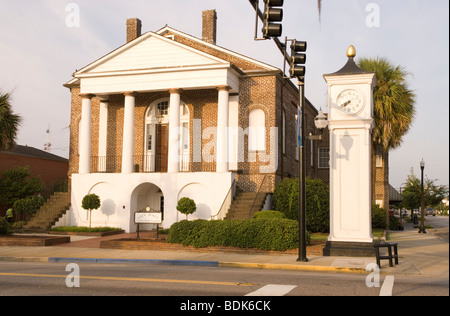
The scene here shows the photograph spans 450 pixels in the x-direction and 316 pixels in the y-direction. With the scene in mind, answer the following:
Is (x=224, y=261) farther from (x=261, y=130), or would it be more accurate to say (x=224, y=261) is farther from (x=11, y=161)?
(x=11, y=161)

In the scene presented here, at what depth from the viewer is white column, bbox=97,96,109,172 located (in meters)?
27.9

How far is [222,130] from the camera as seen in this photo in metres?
23.8

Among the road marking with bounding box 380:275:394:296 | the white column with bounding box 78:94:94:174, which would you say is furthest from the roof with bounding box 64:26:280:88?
the road marking with bounding box 380:275:394:296

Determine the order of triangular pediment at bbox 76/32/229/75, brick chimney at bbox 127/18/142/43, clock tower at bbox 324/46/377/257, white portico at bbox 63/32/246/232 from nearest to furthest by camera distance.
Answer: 1. clock tower at bbox 324/46/377/257
2. white portico at bbox 63/32/246/232
3. triangular pediment at bbox 76/32/229/75
4. brick chimney at bbox 127/18/142/43

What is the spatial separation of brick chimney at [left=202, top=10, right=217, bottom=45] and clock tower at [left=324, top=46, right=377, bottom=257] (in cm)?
1418

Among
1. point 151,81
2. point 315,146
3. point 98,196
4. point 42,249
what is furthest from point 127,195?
point 315,146

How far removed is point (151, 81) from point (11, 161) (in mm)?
12714

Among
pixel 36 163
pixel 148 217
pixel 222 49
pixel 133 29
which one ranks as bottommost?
pixel 148 217

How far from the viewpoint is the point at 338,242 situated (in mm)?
15609

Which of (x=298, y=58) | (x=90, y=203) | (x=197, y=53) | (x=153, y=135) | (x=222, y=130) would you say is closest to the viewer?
(x=298, y=58)

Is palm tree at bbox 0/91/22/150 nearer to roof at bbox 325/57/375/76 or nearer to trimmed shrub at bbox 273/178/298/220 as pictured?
trimmed shrub at bbox 273/178/298/220

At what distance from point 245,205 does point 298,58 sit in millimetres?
11071

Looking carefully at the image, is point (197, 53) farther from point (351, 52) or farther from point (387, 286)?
point (387, 286)

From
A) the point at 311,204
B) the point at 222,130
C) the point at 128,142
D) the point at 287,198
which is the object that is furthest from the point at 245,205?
the point at 128,142
